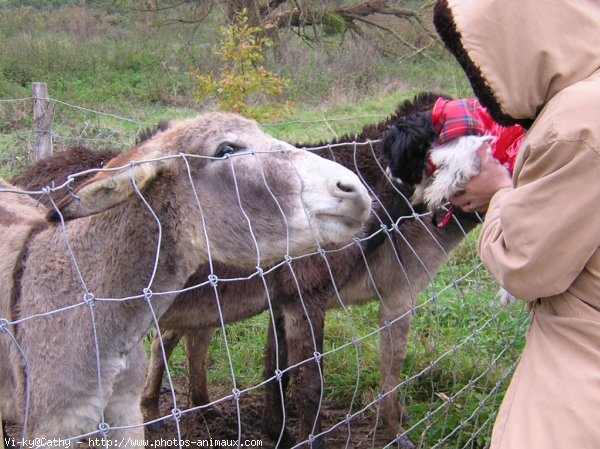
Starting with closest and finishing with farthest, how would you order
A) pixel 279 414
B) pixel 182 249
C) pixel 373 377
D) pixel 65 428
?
pixel 65 428
pixel 182 249
pixel 279 414
pixel 373 377

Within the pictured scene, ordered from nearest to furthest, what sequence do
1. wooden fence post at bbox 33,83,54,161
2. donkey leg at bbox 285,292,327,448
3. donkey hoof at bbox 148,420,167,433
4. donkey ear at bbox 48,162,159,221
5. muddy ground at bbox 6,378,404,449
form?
donkey ear at bbox 48,162,159,221, donkey leg at bbox 285,292,327,448, muddy ground at bbox 6,378,404,449, donkey hoof at bbox 148,420,167,433, wooden fence post at bbox 33,83,54,161

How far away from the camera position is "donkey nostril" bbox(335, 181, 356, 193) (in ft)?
7.43

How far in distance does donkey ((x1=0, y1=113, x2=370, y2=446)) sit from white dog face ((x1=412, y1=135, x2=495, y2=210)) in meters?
0.26

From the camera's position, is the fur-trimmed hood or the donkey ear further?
the donkey ear

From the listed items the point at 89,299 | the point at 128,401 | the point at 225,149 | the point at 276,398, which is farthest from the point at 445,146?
the point at 276,398

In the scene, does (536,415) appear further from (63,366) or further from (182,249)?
(63,366)

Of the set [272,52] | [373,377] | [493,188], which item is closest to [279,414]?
[373,377]

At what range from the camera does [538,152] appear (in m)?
1.41

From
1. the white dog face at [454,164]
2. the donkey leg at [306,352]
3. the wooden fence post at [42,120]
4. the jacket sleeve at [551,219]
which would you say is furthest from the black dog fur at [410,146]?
Answer: the wooden fence post at [42,120]

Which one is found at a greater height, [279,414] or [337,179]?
[337,179]

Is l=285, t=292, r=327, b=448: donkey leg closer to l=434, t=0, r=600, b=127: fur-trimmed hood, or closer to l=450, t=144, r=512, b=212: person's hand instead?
l=450, t=144, r=512, b=212: person's hand

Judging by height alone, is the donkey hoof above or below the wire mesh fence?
below

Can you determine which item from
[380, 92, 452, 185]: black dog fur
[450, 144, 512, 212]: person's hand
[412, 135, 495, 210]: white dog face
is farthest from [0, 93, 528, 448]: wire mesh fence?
[450, 144, 512, 212]: person's hand

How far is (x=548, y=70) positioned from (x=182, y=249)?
1366 millimetres
